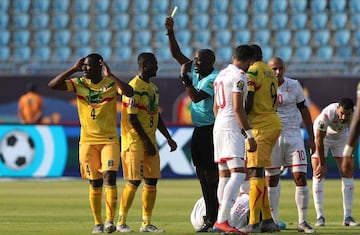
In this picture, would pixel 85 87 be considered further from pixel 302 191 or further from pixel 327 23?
pixel 327 23

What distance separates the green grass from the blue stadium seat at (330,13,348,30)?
859 centimetres

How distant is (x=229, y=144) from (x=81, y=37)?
2056 centimetres

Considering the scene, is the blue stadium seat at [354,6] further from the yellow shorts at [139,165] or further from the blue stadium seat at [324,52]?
the yellow shorts at [139,165]

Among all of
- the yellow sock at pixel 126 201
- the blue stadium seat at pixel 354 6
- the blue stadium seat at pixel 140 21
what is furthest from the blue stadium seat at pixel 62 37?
the yellow sock at pixel 126 201

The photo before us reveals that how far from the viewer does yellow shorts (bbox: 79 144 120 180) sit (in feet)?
38.5

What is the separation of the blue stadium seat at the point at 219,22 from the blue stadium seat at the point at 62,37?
176 inches

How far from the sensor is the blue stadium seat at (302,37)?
3077cm

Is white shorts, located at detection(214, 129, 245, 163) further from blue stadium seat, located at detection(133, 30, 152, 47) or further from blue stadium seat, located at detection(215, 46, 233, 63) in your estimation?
blue stadium seat, located at detection(133, 30, 152, 47)

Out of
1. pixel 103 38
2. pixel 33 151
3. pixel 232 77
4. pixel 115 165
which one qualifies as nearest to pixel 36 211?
pixel 115 165

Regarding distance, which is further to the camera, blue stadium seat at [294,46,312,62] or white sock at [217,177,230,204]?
blue stadium seat at [294,46,312,62]

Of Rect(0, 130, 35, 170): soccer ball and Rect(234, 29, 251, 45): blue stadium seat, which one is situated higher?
Rect(234, 29, 251, 45): blue stadium seat

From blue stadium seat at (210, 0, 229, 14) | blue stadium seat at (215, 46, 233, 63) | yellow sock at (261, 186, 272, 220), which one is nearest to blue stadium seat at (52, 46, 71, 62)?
blue stadium seat at (215, 46, 233, 63)

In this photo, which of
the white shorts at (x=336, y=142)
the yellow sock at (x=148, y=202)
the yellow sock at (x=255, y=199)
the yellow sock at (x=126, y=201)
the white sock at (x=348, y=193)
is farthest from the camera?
the white shorts at (x=336, y=142)

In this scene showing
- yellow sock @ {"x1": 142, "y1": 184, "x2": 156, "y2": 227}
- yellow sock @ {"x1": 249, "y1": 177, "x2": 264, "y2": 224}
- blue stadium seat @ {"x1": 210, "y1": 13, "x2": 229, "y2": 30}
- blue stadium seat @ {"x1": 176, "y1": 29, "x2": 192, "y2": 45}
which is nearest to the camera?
yellow sock @ {"x1": 249, "y1": 177, "x2": 264, "y2": 224}
